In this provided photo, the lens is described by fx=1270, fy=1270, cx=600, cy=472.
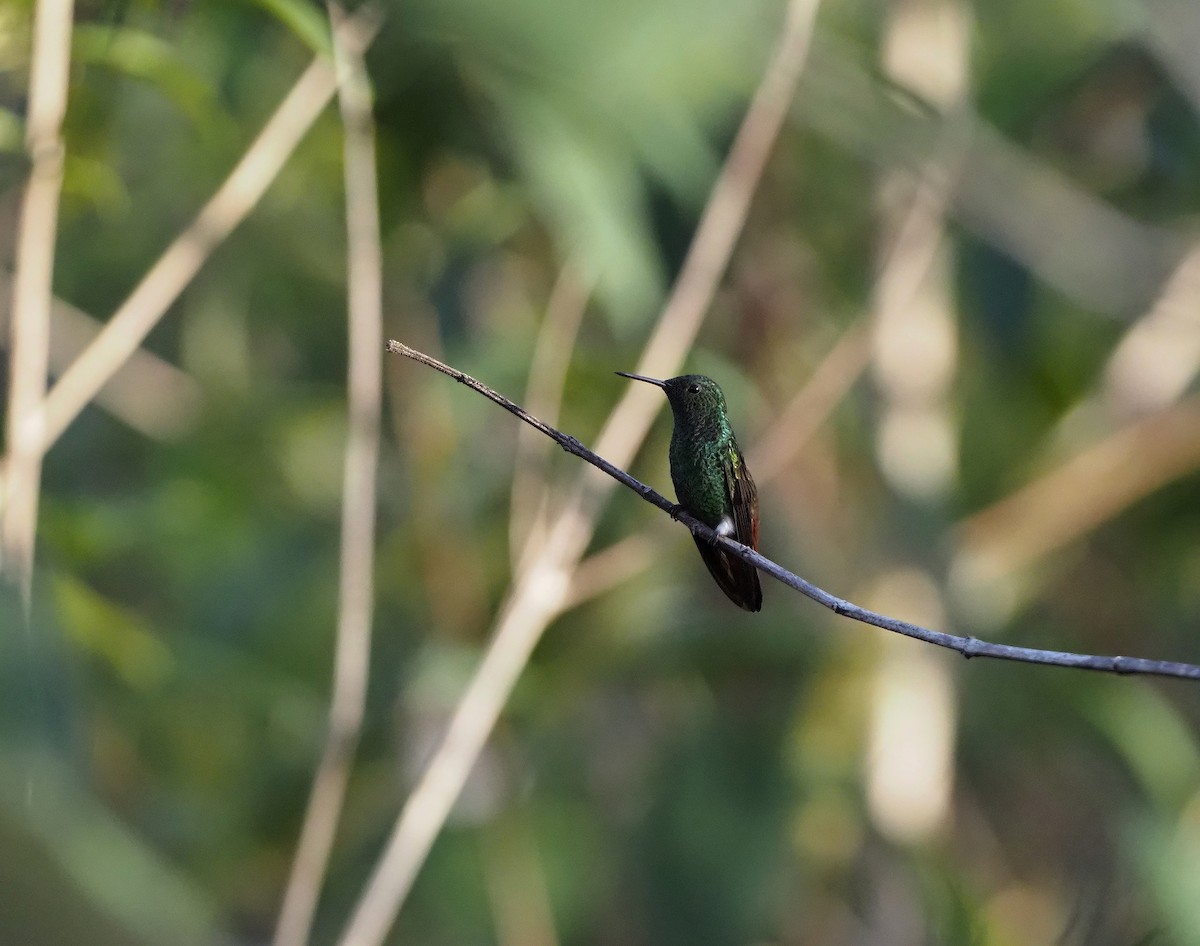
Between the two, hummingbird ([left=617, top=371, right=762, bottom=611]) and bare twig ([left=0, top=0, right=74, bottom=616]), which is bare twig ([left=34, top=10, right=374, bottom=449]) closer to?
bare twig ([left=0, top=0, right=74, bottom=616])

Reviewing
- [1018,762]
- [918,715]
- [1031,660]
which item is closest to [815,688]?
[918,715]

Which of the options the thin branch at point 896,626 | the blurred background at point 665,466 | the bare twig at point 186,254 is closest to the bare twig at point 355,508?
the bare twig at point 186,254

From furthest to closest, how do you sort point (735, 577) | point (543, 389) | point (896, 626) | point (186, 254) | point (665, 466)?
point (665, 466) < point (543, 389) < point (186, 254) < point (735, 577) < point (896, 626)

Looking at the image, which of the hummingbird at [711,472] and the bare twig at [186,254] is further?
the bare twig at [186,254]

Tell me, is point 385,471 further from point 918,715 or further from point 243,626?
point 918,715

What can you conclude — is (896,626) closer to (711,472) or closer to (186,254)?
(711,472)

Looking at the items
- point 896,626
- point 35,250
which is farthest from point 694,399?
point 35,250

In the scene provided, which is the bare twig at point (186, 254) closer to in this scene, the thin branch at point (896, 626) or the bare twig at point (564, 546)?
the bare twig at point (564, 546)
